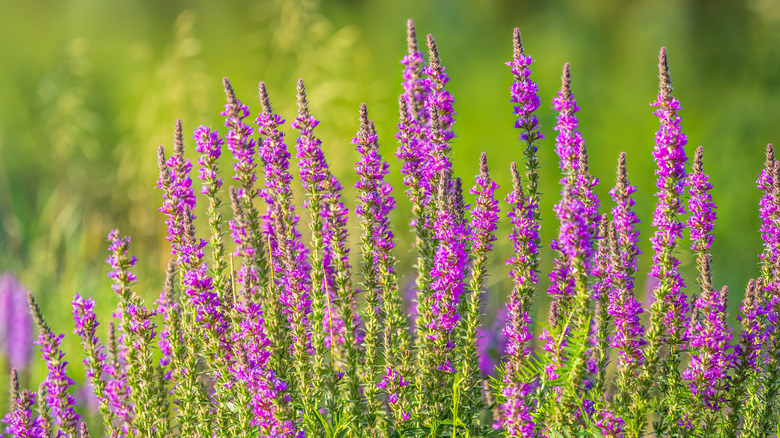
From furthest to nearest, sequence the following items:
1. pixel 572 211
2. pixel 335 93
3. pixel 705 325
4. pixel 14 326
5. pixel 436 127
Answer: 1. pixel 335 93
2. pixel 14 326
3. pixel 436 127
4. pixel 705 325
5. pixel 572 211

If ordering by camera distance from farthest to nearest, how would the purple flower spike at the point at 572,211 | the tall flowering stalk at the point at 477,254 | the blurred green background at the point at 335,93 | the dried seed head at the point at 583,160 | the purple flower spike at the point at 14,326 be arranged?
the blurred green background at the point at 335,93
the purple flower spike at the point at 14,326
the tall flowering stalk at the point at 477,254
the dried seed head at the point at 583,160
the purple flower spike at the point at 572,211

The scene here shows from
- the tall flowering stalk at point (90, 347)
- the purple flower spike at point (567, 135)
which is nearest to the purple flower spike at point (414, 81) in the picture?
the purple flower spike at point (567, 135)

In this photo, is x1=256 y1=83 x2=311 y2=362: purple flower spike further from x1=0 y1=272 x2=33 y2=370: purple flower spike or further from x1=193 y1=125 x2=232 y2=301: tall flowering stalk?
x1=0 y1=272 x2=33 y2=370: purple flower spike

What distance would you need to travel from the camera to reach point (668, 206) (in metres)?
3.27

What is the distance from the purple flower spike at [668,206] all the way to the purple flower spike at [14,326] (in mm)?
4450

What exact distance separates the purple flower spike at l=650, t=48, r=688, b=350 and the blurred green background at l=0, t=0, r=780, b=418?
11.3ft

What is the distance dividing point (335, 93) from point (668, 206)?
6.56 metres

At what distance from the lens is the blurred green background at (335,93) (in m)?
9.05

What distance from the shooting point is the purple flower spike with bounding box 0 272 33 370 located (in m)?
5.94

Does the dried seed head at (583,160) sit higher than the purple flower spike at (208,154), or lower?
lower

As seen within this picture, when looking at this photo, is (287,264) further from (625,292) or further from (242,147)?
(625,292)

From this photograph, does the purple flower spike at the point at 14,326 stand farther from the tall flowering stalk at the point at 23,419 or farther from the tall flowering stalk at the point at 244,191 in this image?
the tall flowering stalk at the point at 244,191

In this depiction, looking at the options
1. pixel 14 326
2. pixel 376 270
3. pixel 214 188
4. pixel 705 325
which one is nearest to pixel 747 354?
pixel 705 325

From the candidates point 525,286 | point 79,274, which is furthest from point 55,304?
point 525,286
